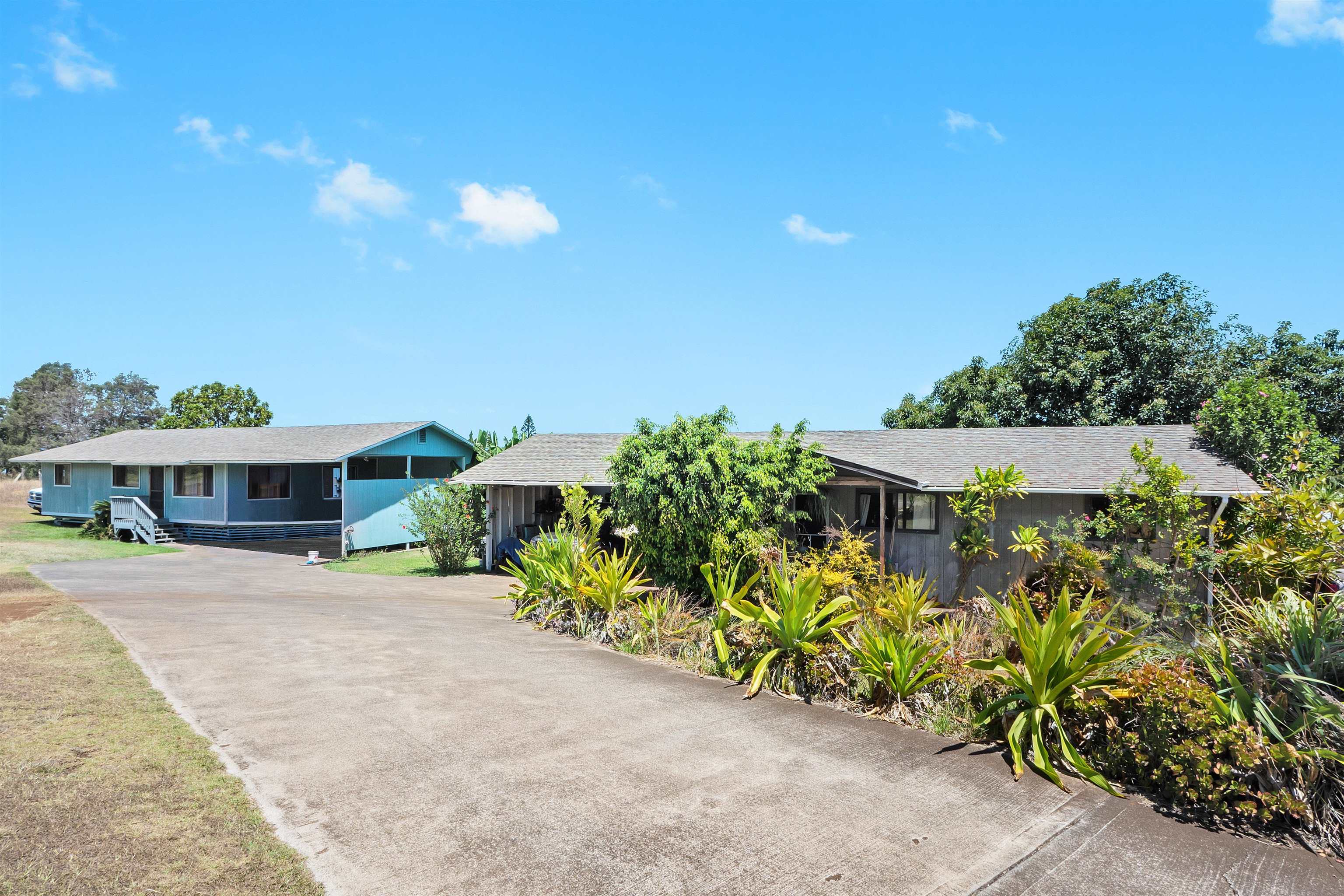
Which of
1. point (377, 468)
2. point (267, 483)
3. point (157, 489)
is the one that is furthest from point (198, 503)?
point (377, 468)

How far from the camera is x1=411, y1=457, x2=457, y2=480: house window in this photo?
29156 millimetres

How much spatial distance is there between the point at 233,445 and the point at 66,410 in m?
50.0

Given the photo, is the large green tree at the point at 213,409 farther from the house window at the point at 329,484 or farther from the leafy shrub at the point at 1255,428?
the leafy shrub at the point at 1255,428

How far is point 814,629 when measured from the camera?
28.0 feet

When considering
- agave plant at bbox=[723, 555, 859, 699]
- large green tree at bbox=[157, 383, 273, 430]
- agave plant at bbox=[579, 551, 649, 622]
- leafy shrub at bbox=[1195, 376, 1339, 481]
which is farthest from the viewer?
large green tree at bbox=[157, 383, 273, 430]

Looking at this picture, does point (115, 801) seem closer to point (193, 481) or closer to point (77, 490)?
point (193, 481)

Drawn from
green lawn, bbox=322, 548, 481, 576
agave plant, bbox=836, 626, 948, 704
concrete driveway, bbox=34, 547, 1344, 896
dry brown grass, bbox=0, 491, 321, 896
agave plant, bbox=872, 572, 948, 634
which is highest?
agave plant, bbox=872, 572, 948, 634

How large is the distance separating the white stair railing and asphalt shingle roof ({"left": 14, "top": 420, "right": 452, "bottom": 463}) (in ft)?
5.31

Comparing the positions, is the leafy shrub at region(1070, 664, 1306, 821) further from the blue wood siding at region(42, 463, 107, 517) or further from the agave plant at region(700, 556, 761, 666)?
the blue wood siding at region(42, 463, 107, 517)

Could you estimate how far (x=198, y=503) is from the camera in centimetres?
2883

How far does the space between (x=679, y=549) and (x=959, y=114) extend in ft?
34.8

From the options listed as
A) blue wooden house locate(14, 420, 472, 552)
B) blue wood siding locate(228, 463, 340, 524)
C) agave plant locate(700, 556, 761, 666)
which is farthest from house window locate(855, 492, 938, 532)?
blue wood siding locate(228, 463, 340, 524)

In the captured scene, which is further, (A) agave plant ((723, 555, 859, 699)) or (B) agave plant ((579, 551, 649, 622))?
(B) agave plant ((579, 551, 649, 622))

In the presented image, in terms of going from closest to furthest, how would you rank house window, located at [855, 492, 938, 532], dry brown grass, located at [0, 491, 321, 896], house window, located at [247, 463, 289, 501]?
dry brown grass, located at [0, 491, 321, 896] < house window, located at [855, 492, 938, 532] < house window, located at [247, 463, 289, 501]
